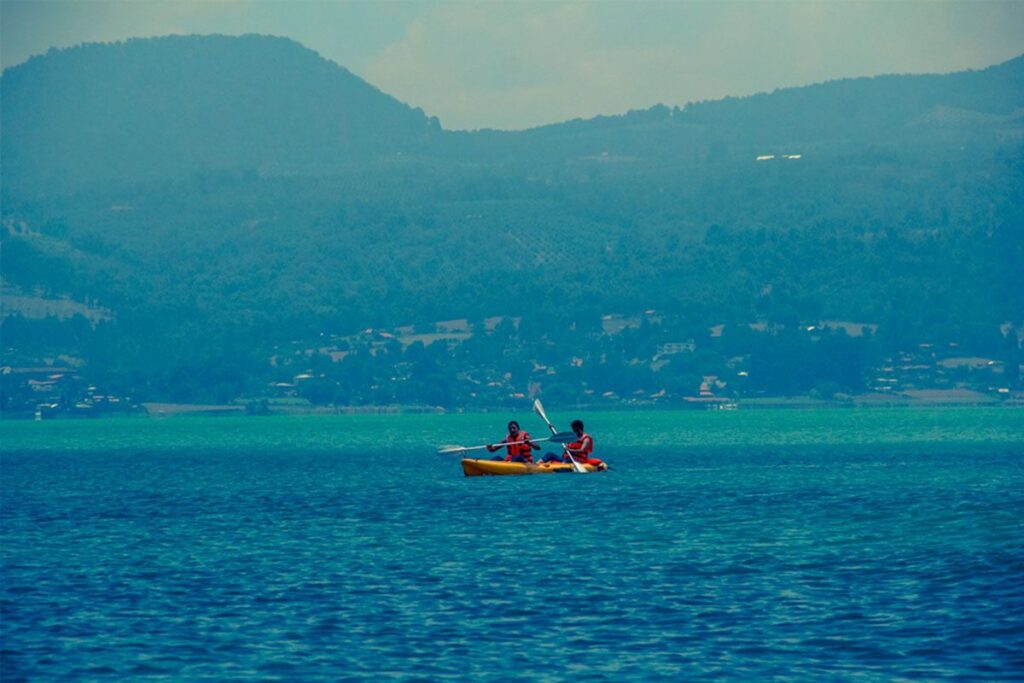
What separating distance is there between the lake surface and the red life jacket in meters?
1.97

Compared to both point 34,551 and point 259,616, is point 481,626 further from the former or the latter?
point 34,551

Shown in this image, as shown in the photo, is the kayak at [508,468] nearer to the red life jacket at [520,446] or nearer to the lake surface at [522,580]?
the red life jacket at [520,446]

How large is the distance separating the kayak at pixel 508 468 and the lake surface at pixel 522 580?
0.73 meters

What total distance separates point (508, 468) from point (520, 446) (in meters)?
1.38

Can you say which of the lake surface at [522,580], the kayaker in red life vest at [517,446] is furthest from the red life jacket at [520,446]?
the lake surface at [522,580]

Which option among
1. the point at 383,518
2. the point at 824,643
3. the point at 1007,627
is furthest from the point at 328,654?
the point at 383,518

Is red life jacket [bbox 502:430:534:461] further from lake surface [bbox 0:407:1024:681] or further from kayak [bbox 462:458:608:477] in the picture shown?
lake surface [bbox 0:407:1024:681]

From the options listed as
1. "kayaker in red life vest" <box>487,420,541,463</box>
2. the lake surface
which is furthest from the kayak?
the lake surface

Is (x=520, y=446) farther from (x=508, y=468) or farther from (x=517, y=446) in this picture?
(x=508, y=468)

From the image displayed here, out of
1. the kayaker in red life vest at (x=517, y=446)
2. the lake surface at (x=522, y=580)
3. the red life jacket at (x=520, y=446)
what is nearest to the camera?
the lake surface at (x=522, y=580)

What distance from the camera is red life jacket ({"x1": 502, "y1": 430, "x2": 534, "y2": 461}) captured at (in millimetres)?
86688

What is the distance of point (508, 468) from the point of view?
88.2m

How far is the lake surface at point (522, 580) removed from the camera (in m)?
34.1

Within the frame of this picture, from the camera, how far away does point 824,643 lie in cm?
3509
